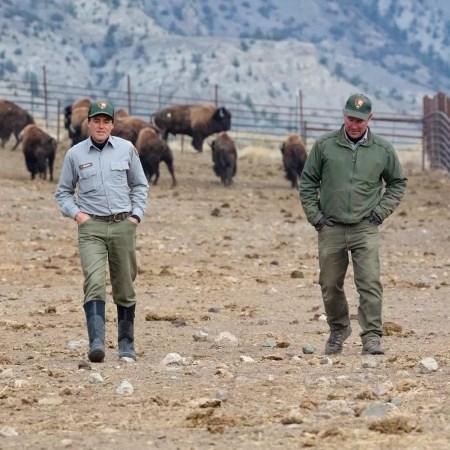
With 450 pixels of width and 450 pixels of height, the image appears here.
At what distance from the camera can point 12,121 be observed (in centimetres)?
3766

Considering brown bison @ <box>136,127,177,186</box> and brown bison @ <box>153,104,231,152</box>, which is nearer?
brown bison @ <box>136,127,177,186</box>

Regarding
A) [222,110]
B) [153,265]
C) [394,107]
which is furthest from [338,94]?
[153,265]

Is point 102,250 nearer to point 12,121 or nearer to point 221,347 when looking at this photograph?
point 221,347

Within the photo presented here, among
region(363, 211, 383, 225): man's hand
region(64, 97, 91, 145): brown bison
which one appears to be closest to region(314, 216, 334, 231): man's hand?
region(363, 211, 383, 225): man's hand

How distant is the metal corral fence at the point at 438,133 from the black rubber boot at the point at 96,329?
26.9 m

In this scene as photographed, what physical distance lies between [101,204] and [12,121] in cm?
2787

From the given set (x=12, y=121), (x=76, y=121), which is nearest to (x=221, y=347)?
(x=76, y=121)

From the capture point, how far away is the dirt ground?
743 centimetres

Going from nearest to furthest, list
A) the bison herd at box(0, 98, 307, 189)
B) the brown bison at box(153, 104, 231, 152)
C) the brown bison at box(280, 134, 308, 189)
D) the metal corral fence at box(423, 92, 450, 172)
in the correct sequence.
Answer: the bison herd at box(0, 98, 307, 189)
the brown bison at box(280, 134, 308, 189)
the metal corral fence at box(423, 92, 450, 172)
the brown bison at box(153, 104, 231, 152)

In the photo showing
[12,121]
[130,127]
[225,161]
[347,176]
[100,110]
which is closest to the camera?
[100,110]

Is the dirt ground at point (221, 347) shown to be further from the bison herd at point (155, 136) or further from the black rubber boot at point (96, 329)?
the bison herd at point (155, 136)

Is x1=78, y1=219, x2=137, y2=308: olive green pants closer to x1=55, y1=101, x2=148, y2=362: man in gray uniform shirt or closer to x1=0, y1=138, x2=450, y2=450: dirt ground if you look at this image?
x1=55, y1=101, x2=148, y2=362: man in gray uniform shirt

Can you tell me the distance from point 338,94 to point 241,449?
127921 millimetres

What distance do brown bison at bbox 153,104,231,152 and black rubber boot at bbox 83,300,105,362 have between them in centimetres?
2775
